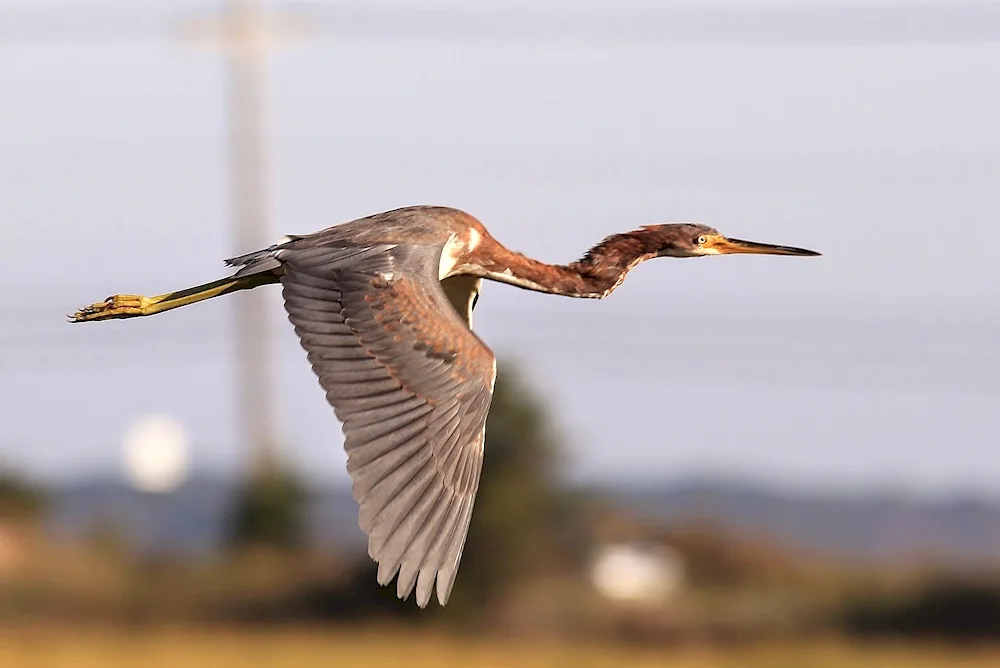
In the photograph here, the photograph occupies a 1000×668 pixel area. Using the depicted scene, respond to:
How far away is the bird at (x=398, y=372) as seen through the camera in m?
8.83

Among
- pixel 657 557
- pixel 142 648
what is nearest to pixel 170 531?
pixel 657 557

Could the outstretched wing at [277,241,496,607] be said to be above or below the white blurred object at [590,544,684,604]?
above

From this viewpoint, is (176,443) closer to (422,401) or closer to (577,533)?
(577,533)

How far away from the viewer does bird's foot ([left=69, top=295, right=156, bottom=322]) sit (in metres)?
11.7

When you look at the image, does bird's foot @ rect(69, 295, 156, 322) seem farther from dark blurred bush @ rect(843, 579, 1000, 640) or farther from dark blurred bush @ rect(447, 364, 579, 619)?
dark blurred bush @ rect(843, 579, 1000, 640)

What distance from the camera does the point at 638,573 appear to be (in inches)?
1576

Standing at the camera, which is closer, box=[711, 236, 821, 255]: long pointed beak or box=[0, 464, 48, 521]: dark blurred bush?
box=[711, 236, 821, 255]: long pointed beak

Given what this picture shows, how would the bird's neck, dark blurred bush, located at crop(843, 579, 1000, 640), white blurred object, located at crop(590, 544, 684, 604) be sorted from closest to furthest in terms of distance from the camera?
1. the bird's neck
2. dark blurred bush, located at crop(843, 579, 1000, 640)
3. white blurred object, located at crop(590, 544, 684, 604)

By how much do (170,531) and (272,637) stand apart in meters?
11.5

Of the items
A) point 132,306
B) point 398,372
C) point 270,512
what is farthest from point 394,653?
point 398,372

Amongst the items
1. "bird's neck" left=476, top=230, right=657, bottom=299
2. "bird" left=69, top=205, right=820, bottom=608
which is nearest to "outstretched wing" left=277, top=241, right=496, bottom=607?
"bird" left=69, top=205, right=820, bottom=608

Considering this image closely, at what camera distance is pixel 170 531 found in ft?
145

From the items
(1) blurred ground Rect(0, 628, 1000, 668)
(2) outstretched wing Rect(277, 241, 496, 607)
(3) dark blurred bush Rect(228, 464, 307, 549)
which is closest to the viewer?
(2) outstretched wing Rect(277, 241, 496, 607)

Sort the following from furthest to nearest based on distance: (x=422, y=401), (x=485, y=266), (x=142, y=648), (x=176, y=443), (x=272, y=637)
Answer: (x=176, y=443), (x=272, y=637), (x=142, y=648), (x=485, y=266), (x=422, y=401)
